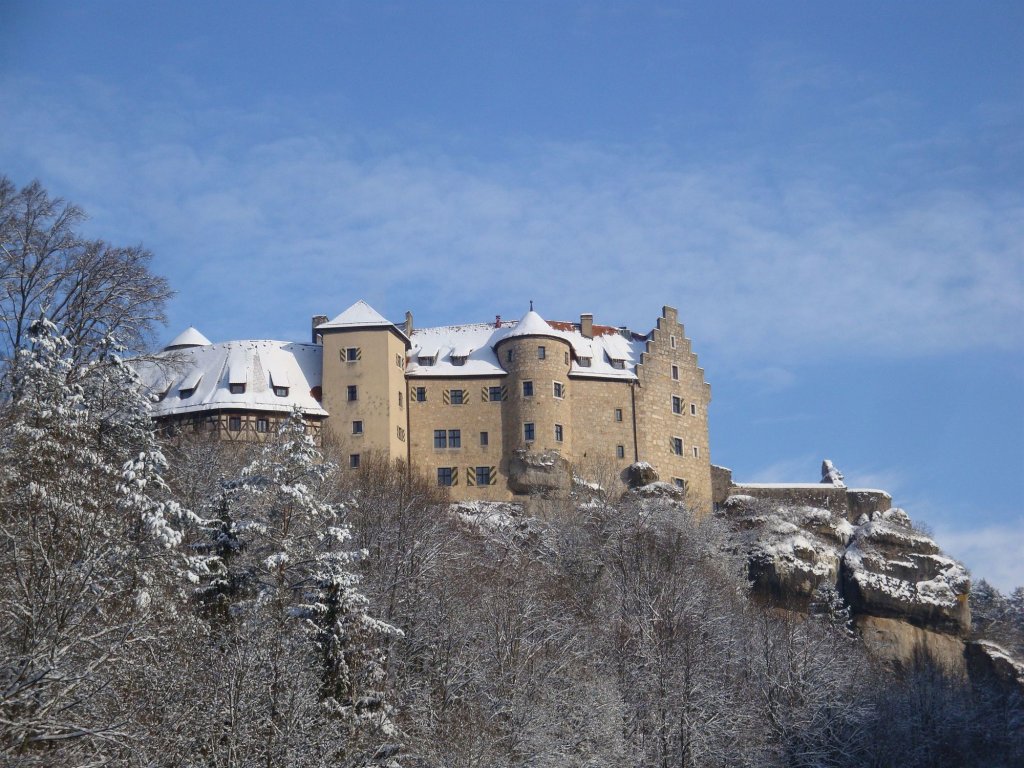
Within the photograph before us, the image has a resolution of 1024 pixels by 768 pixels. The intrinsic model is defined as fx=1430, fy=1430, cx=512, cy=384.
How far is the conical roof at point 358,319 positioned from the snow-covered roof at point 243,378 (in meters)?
2.20

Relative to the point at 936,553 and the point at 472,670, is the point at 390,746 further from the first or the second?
the point at 936,553

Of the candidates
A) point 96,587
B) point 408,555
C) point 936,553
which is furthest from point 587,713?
point 936,553

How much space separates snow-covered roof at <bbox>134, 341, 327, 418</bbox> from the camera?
209ft

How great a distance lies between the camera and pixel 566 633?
43969mm

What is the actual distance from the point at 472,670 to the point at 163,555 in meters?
15.2

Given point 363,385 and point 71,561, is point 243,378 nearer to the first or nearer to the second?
point 363,385

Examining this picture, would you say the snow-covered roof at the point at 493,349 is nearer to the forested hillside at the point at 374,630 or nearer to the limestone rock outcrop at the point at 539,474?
the limestone rock outcrop at the point at 539,474

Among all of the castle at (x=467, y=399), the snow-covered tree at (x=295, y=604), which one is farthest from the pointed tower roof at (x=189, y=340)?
the snow-covered tree at (x=295, y=604)

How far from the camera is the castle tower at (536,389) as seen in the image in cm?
6669

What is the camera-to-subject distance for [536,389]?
6756cm

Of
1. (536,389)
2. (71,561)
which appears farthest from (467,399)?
(71,561)

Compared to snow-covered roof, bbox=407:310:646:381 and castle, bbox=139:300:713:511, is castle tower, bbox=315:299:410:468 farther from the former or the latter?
snow-covered roof, bbox=407:310:646:381

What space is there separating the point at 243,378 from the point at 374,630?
3587cm

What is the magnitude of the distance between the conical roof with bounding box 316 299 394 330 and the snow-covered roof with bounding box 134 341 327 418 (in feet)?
7.23
